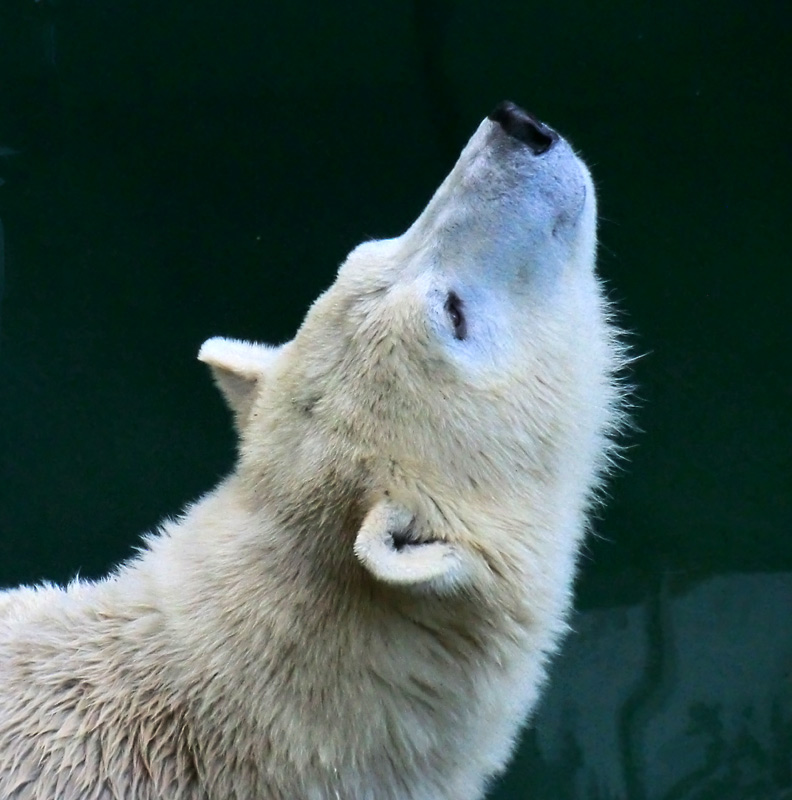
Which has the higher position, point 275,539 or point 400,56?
point 400,56

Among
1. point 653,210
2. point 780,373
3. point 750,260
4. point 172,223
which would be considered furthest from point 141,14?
point 780,373

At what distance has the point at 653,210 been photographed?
4.30 metres

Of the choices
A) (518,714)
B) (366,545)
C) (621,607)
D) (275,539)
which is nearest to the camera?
(366,545)

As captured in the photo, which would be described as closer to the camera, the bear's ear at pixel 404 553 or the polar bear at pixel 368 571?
the bear's ear at pixel 404 553

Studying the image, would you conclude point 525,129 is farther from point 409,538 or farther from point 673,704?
point 673,704

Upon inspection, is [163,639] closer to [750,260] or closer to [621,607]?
[621,607]

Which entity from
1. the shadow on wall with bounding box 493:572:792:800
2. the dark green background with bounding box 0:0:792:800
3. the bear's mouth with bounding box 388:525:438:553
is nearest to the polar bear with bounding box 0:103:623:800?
the bear's mouth with bounding box 388:525:438:553

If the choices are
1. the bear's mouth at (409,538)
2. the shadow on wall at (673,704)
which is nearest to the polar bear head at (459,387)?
the bear's mouth at (409,538)

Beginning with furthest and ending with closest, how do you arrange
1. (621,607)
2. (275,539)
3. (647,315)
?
(647,315) → (621,607) → (275,539)

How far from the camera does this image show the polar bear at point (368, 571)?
6.31 feet

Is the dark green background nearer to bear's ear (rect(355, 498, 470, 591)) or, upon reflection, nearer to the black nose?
the black nose

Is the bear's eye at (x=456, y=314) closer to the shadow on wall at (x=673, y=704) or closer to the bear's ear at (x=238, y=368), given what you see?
the bear's ear at (x=238, y=368)

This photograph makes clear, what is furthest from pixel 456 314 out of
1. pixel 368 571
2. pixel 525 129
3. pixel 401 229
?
pixel 401 229

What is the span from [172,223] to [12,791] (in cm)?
274
